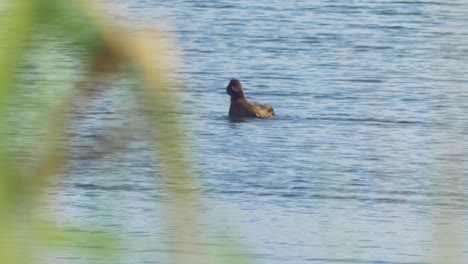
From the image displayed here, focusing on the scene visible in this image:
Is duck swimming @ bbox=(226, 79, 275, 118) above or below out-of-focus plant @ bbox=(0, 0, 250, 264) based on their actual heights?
below

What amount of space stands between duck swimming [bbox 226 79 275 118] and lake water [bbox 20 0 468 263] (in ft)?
0.42

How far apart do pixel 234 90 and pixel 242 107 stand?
2.06 ft

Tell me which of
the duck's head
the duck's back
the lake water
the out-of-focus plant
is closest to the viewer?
the out-of-focus plant

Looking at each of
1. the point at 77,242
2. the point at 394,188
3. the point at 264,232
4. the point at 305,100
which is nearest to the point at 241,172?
the point at 394,188

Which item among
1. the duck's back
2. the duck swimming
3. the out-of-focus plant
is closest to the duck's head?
the duck swimming

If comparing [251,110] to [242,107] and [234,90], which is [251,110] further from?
[234,90]

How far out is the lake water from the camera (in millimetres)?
1614

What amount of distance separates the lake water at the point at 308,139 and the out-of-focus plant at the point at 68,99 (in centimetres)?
3

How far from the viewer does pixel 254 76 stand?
17844 mm

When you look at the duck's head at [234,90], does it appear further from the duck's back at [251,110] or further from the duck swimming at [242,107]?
the duck's back at [251,110]

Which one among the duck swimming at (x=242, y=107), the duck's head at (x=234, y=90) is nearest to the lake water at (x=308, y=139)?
the duck swimming at (x=242, y=107)

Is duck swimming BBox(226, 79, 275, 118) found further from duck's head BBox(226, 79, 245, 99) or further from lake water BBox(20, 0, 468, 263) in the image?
lake water BBox(20, 0, 468, 263)

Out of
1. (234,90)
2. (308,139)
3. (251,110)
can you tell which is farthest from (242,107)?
(308,139)

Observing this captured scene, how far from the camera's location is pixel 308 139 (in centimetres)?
1340
